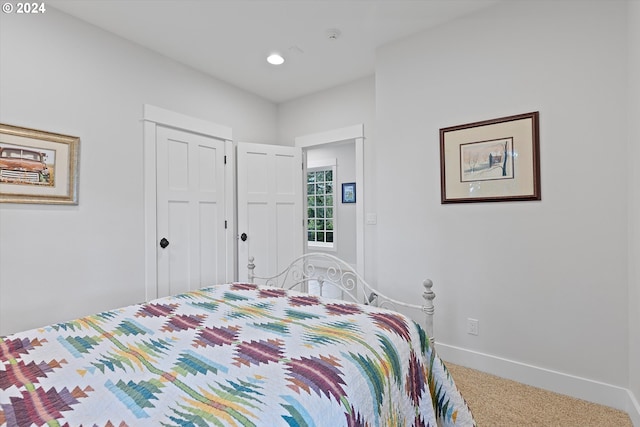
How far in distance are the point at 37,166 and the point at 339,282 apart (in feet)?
10.1

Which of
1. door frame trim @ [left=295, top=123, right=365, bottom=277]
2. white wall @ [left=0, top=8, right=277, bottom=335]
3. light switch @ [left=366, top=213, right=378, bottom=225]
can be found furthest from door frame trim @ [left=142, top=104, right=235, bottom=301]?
light switch @ [left=366, top=213, right=378, bottom=225]

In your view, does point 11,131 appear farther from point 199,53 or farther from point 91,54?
point 199,53

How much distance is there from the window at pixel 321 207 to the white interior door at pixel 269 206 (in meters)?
2.53

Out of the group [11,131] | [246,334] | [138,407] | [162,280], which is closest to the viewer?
[138,407]

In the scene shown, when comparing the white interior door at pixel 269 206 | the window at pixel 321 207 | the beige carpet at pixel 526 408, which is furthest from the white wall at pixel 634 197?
the window at pixel 321 207

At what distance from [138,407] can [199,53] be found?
3.02m

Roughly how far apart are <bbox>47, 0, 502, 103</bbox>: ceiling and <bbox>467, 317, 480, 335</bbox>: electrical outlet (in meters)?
2.38

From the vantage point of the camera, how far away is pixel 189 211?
3.19 m

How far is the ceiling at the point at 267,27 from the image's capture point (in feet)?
7.70

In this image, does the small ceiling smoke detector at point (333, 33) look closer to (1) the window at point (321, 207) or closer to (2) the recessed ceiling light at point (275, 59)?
(2) the recessed ceiling light at point (275, 59)

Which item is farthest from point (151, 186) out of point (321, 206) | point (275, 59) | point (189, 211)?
point (321, 206)

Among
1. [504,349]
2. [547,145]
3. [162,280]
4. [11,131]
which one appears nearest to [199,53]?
[11,131]

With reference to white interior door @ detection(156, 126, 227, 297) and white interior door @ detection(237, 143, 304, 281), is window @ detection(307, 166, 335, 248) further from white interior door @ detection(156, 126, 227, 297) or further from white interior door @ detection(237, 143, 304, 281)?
white interior door @ detection(156, 126, 227, 297)

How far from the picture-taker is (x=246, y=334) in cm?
132
